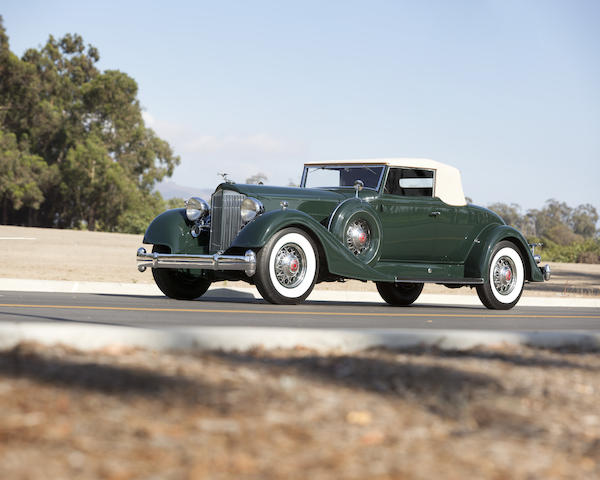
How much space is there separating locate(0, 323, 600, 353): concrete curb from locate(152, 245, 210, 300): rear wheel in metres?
7.01

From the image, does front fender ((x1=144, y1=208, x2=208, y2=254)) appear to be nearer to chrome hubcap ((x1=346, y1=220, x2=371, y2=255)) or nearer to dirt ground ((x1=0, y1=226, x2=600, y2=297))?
chrome hubcap ((x1=346, y1=220, x2=371, y2=255))

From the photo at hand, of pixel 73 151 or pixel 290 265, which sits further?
pixel 73 151

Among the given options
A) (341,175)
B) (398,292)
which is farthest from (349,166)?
(398,292)

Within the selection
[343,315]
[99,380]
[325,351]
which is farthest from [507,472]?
[343,315]

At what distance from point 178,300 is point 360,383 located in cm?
803

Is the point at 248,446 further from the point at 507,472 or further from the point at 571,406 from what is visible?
the point at 571,406

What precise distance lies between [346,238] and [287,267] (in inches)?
43.8

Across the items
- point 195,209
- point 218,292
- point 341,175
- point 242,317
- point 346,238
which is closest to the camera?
point 242,317

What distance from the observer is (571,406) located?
374cm

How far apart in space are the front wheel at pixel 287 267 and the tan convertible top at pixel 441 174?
2406 mm

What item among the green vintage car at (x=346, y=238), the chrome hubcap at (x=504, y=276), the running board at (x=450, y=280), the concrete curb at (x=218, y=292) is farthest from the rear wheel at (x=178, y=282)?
the chrome hubcap at (x=504, y=276)

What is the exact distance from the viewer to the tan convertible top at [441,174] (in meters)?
12.3

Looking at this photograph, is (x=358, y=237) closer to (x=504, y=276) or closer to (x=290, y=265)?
(x=290, y=265)

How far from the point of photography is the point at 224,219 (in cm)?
1109
